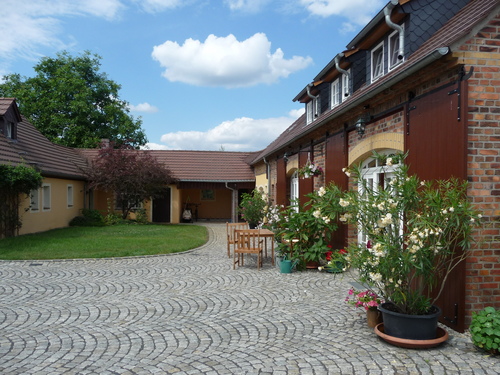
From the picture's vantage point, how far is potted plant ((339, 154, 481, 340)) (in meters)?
4.56

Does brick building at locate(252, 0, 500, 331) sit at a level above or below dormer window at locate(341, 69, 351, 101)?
below

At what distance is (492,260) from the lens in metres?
5.21

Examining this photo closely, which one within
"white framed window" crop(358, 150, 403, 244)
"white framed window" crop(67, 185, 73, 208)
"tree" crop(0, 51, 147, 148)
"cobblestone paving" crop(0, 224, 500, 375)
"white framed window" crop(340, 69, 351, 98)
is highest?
"tree" crop(0, 51, 147, 148)

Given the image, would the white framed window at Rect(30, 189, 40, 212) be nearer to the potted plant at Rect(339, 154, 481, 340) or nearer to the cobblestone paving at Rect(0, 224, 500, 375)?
the cobblestone paving at Rect(0, 224, 500, 375)

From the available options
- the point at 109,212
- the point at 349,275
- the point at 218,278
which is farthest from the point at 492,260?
the point at 109,212

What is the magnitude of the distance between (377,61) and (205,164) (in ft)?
59.9

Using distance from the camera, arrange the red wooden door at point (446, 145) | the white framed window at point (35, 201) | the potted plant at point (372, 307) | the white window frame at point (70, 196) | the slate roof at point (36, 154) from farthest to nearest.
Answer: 1. the white window frame at point (70, 196)
2. the white framed window at point (35, 201)
3. the slate roof at point (36, 154)
4. the potted plant at point (372, 307)
5. the red wooden door at point (446, 145)

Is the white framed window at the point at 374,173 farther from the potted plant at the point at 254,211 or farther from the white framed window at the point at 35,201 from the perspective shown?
the white framed window at the point at 35,201

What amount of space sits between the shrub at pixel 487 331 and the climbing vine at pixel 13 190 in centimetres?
1392

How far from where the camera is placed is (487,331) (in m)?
4.37

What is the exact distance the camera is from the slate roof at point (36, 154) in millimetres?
15859

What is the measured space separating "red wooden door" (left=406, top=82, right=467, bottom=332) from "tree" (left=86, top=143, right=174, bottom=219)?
17365 mm

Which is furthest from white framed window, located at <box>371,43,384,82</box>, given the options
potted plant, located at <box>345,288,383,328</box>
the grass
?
the grass

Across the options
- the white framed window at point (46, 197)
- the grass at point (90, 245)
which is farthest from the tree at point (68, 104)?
the grass at point (90, 245)
